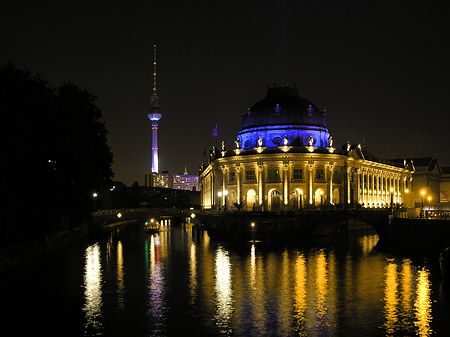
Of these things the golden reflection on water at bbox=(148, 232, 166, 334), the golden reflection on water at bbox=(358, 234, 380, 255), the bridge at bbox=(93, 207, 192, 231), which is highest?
the bridge at bbox=(93, 207, 192, 231)

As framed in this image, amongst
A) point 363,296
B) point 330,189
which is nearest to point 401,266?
point 363,296

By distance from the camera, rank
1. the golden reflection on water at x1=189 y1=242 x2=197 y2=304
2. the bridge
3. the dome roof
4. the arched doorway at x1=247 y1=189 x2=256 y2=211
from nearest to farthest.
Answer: the golden reflection on water at x1=189 y1=242 x2=197 y2=304 → the bridge → the arched doorway at x1=247 y1=189 x2=256 y2=211 → the dome roof

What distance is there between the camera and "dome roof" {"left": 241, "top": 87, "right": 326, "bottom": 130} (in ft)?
458

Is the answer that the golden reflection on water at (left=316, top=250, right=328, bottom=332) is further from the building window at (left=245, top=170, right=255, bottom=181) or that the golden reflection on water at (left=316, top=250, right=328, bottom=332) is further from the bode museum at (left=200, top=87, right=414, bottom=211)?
the building window at (left=245, top=170, right=255, bottom=181)

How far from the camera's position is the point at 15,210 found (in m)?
61.2

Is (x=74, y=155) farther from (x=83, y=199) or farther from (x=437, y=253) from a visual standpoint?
(x=437, y=253)

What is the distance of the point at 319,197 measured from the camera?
132750mm

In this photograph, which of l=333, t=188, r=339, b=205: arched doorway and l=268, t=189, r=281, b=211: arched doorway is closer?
l=268, t=189, r=281, b=211: arched doorway

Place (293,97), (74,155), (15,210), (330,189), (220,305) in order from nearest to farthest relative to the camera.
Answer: (220,305)
(15,210)
(74,155)
(330,189)
(293,97)

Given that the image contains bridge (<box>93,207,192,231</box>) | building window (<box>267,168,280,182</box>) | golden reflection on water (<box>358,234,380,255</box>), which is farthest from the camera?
building window (<box>267,168,280,182</box>)

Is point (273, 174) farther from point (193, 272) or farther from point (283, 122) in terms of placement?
point (193, 272)

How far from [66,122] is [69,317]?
3593cm

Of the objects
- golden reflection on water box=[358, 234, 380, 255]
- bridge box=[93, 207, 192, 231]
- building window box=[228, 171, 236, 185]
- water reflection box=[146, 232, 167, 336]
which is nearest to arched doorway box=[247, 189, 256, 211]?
building window box=[228, 171, 236, 185]

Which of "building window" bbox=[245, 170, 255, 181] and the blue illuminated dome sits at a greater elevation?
the blue illuminated dome
